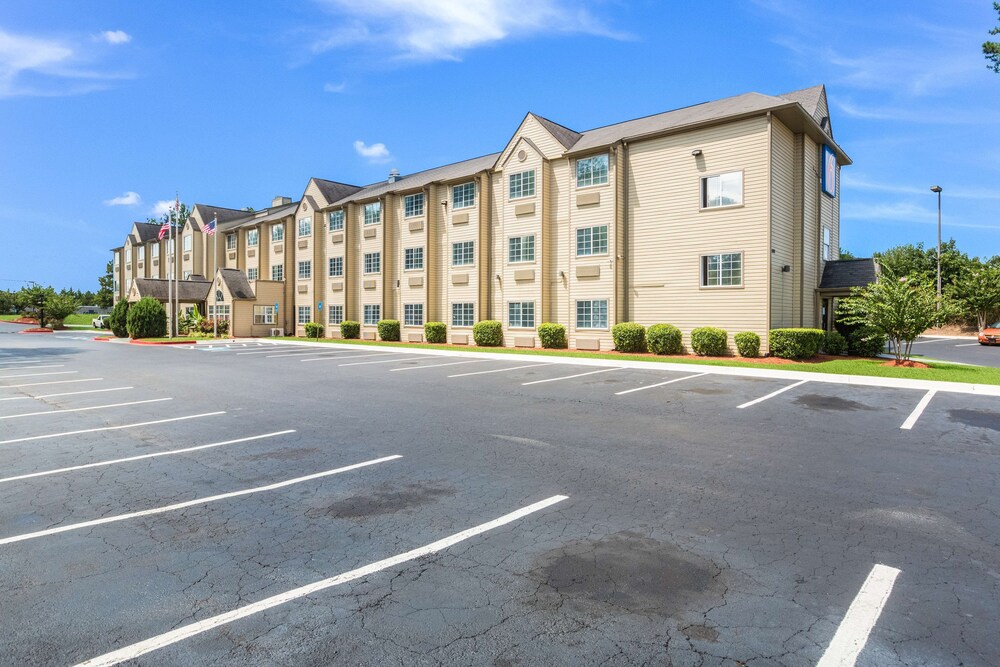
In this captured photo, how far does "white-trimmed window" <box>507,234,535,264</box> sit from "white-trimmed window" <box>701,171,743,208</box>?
9.22 meters

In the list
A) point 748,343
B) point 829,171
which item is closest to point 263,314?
point 748,343

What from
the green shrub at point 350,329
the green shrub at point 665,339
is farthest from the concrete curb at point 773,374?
the green shrub at point 350,329

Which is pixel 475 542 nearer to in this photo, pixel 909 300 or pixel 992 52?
pixel 909 300

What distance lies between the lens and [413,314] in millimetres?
35375

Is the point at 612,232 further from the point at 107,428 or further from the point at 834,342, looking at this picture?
the point at 107,428

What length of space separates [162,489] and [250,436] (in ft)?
7.94

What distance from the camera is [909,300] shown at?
17594 mm

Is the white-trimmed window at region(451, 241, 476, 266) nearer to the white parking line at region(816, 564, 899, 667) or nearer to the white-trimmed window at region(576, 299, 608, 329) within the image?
the white-trimmed window at region(576, 299, 608, 329)

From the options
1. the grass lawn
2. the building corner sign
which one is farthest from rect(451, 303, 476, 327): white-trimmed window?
the building corner sign

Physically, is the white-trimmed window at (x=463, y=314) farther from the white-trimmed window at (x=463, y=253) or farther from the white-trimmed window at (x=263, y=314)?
the white-trimmed window at (x=263, y=314)

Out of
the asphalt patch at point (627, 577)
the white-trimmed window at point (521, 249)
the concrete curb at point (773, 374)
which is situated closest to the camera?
the asphalt patch at point (627, 577)

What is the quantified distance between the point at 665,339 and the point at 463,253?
47.0 ft

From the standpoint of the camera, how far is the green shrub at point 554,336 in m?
27.0

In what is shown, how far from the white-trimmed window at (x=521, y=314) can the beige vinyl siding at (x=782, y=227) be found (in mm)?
11775
